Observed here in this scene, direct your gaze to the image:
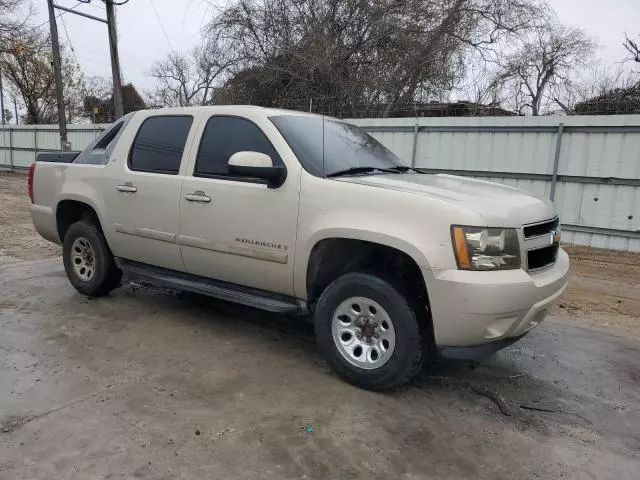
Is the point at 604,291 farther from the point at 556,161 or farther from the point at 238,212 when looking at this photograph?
the point at 238,212

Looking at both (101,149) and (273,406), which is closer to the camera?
(273,406)

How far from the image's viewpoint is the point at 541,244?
11.4 ft

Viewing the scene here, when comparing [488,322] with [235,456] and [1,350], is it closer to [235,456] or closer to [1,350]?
[235,456]

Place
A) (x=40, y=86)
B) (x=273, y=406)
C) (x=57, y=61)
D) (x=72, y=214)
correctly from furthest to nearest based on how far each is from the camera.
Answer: (x=40, y=86) < (x=57, y=61) < (x=72, y=214) < (x=273, y=406)

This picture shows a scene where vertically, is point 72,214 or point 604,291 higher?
point 72,214

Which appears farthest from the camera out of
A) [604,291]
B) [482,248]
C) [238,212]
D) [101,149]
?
[604,291]

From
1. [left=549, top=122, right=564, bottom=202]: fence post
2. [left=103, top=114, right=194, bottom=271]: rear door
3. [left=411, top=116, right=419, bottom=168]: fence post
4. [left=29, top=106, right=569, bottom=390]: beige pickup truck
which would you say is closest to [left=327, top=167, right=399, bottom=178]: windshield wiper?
[left=29, top=106, right=569, bottom=390]: beige pickup truck

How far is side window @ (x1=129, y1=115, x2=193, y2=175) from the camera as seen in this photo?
457cm

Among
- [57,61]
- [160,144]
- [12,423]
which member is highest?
[57,61]

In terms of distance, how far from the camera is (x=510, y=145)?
32.6ft

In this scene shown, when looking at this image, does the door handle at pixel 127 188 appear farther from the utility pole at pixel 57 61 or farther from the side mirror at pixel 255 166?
the utility pole at pixel 57 61

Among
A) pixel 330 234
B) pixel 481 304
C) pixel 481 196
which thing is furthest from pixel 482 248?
pixel 330 234

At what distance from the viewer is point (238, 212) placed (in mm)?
4016

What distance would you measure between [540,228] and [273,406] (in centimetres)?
211
